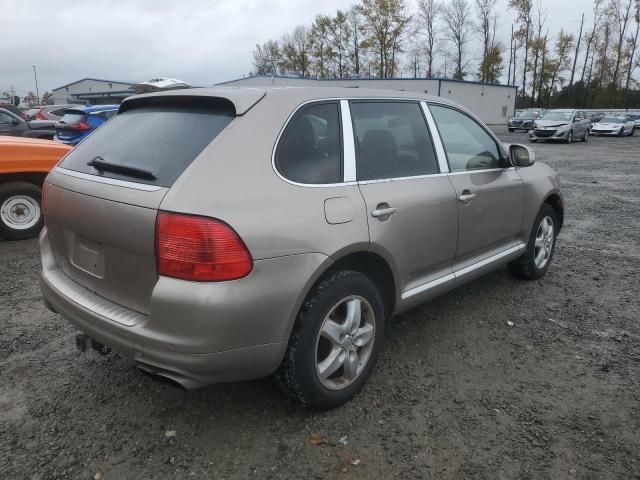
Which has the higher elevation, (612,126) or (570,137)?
(612,126)

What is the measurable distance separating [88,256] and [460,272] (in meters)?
2.40

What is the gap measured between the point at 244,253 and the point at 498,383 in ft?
6.16

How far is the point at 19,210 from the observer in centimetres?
617

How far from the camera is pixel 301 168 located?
8.37ft

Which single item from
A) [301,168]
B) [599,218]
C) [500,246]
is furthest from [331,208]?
[599,218]

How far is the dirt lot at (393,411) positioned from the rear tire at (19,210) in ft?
7.57

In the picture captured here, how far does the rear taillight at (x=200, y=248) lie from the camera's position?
7.02 feet

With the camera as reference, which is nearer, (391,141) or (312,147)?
(312,147)

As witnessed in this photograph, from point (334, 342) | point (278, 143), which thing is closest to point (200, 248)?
point (278, 143)

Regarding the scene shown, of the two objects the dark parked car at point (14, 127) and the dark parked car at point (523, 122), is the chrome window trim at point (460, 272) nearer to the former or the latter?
the dark parked car at point (14, 127)

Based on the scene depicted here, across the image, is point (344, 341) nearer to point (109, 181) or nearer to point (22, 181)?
point (109, 181)

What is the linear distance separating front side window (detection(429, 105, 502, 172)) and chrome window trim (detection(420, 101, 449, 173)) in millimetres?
44

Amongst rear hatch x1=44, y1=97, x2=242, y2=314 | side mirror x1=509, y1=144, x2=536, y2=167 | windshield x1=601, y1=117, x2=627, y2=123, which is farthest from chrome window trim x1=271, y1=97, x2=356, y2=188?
windshield x1=601, y1=117, x2=627, y2=123

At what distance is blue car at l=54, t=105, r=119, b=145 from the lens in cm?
1039
